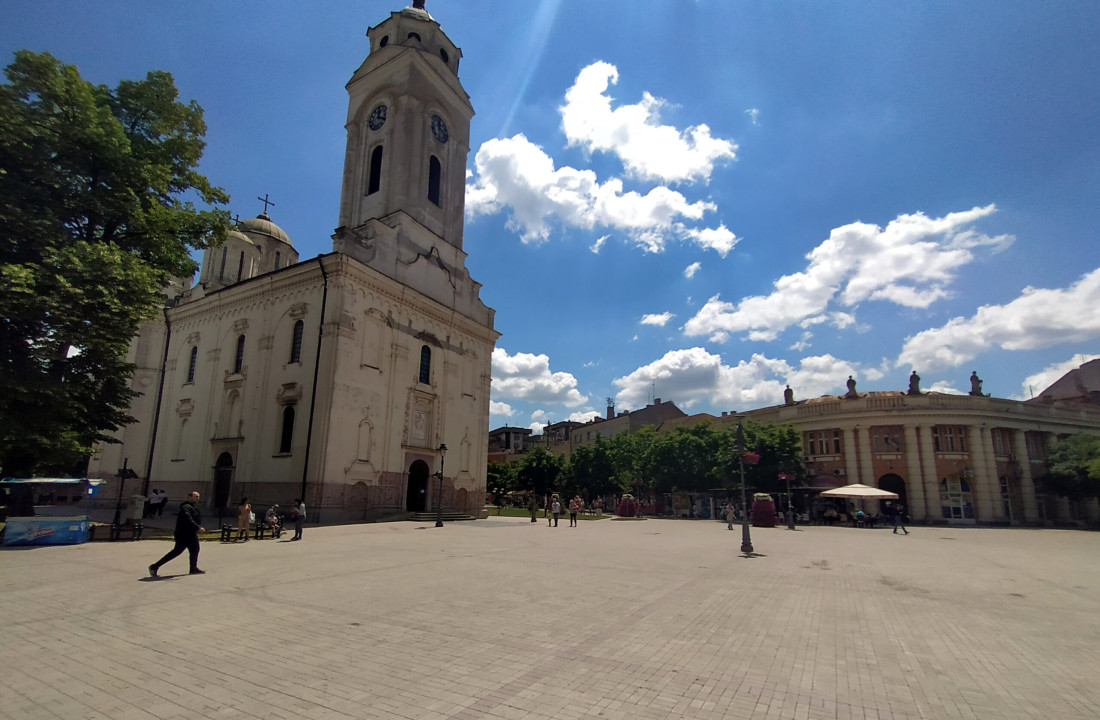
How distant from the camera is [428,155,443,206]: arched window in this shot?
37.5 meters

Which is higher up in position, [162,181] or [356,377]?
[162,181]

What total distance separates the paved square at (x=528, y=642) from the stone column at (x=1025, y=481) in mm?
40623

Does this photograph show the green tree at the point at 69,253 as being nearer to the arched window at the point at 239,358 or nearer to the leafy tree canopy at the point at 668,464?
the arched window at the point at 239,358

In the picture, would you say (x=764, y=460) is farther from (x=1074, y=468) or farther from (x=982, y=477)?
(x=1074, y=468)

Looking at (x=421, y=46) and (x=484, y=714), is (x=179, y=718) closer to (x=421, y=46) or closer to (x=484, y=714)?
(x=484, y=714)

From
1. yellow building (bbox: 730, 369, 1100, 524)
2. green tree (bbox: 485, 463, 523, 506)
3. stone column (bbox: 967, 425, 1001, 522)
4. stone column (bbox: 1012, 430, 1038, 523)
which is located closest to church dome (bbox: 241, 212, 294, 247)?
green tree (bbox: 485, 463, 523, 506)

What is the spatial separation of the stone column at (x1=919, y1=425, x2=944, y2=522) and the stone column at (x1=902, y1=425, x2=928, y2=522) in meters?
0.26

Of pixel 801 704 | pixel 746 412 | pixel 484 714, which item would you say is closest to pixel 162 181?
pixel 484 714

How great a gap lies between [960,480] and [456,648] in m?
49.0

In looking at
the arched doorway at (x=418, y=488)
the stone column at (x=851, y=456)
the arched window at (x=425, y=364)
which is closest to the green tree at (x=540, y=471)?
the arched doorway at (x=418, y=488)

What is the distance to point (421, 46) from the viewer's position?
122 feet

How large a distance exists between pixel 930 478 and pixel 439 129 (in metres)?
44.2

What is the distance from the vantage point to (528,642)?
20.1 feet

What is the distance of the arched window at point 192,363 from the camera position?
35.4 metres
